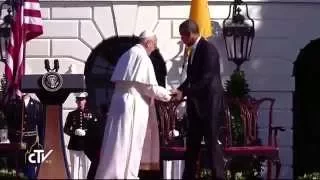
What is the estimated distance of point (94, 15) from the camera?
56.6 ft

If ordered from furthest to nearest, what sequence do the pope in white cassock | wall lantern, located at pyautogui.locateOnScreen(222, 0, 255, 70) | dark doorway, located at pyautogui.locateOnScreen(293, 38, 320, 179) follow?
dark doorway, located at pyautogui.locateOnScreen(293, 38, 320, 179) < wall lantern, located at pyautogui.locateOnScreen(222, 0, 255, 70) < the pope in white cassock

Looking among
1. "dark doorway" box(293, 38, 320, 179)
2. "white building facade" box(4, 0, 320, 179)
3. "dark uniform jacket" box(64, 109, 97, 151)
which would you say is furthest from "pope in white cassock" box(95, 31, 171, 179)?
"dark doorway" box(293, 38, 320, 179)

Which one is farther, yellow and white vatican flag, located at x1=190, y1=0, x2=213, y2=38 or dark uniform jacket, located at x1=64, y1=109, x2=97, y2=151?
yellow and white vatican flag, located at x1=190, y1=0, x2=213, y2=38

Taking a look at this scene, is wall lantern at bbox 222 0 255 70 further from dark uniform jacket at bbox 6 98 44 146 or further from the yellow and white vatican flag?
dark uniform jacket at bbox 6 98 44 146

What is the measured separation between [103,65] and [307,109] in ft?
13.0

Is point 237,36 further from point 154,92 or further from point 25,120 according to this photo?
point 154,92

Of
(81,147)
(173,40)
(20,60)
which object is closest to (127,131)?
(81,147)

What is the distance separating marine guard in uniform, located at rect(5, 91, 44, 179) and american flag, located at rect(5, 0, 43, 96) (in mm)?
436

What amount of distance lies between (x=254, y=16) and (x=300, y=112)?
6.68 feet

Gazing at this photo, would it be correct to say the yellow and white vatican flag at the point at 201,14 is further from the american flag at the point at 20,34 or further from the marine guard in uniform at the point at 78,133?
the american flag at the point at 20,34

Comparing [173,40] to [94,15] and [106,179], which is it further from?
[106,179]

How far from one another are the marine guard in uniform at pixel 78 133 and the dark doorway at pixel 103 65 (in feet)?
Result: 6.15

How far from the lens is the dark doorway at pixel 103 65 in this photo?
17.3 metres

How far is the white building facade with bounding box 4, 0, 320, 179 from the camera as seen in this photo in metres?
17.2
